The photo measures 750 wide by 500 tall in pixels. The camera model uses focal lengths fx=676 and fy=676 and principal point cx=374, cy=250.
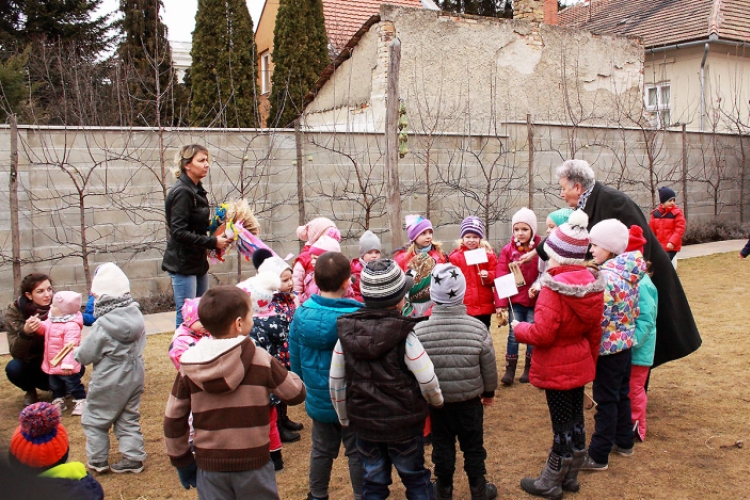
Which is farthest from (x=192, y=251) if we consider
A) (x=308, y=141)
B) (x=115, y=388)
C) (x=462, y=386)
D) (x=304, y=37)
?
(x=304, y=37)

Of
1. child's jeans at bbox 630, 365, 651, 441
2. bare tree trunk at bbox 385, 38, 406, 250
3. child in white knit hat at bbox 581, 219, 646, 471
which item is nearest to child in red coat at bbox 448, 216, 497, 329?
bare tree trunk at bbox 385, 38, 406, 250

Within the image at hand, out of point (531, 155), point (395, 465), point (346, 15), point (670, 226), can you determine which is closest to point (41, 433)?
point (395, 465)

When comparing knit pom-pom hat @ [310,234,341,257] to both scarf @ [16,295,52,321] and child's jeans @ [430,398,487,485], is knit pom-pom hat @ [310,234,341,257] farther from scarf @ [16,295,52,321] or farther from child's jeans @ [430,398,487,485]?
scarf @ [16,295,52,321]

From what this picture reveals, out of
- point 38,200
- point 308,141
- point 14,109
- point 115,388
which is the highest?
point 14,109

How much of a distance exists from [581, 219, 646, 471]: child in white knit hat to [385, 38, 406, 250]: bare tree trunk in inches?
119

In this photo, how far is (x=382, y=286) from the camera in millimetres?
3252

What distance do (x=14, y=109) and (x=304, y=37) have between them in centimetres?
672

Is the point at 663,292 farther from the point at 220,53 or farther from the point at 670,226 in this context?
the point at 220,53

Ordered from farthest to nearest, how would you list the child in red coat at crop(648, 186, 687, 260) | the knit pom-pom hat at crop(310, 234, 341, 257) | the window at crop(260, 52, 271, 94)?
the window at crop(260, 52, 271, 94) → the child in red coat at crop(648, 186, 687, 260) → the knit pom-pom hat at crop(310, 234, 341, 257)

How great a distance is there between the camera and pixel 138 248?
9.17 meters

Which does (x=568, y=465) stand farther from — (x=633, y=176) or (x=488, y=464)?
(x=633, y=176)

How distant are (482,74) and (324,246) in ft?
34.5

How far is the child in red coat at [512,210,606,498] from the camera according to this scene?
3.51m

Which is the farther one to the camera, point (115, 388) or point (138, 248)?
Answer: point (138, 248)
